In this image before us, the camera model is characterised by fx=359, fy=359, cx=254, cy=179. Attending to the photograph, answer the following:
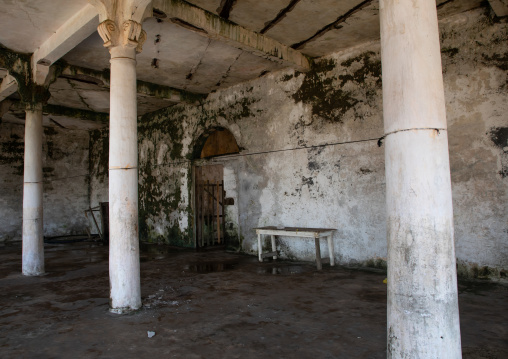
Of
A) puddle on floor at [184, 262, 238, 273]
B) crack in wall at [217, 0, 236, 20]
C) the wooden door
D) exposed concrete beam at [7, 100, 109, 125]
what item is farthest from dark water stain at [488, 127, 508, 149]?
exposed concrete beam at [7, 100, 109, 125]

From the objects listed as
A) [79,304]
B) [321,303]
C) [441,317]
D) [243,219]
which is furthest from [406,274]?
[243,219]

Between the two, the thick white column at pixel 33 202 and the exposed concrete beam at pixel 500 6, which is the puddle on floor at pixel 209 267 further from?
the exposed concrete beam at pixel 500 6

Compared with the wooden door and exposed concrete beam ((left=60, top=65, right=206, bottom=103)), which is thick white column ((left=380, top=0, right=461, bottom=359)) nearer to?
exposed concrete beam ((left=60, top=65, right=206, bottom=103))

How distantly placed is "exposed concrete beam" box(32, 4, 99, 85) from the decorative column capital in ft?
2.14

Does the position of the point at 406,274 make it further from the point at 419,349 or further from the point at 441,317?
the point at 419,349

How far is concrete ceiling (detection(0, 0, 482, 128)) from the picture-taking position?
17.8 feet

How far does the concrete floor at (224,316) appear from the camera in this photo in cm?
333

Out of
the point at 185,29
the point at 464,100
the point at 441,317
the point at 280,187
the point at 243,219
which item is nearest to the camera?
the point at 441,317

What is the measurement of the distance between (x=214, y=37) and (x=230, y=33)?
292 millimetres

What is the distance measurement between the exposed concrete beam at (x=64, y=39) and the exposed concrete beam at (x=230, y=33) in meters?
1.07

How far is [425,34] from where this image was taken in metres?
2.12

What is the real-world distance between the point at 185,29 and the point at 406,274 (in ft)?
17.9

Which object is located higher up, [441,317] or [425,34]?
[425,34]

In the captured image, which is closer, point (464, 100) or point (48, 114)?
point (464, 100)
